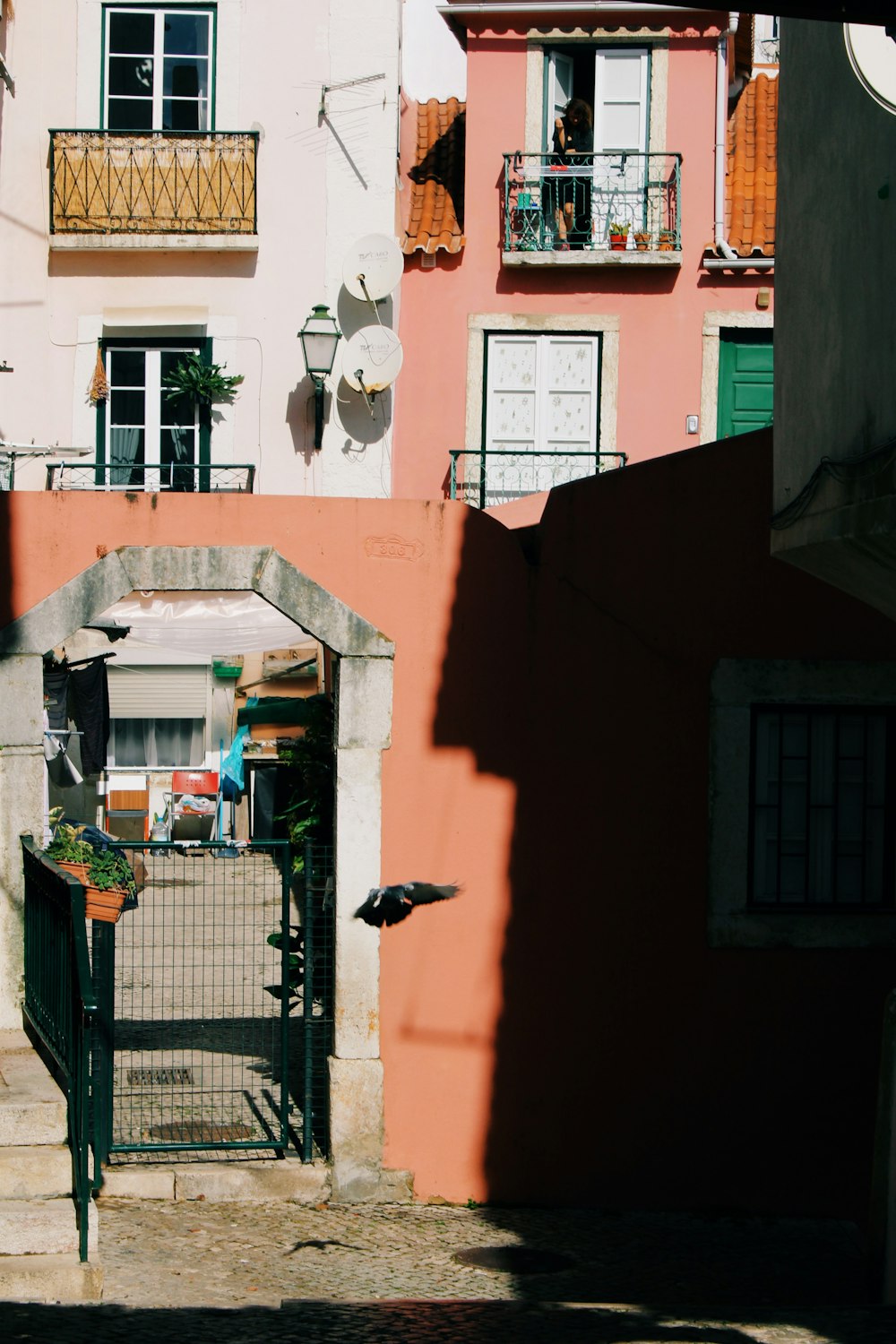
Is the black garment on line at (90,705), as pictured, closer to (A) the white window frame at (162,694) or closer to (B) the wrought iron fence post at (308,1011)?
(A) the white window frame at (162,694)

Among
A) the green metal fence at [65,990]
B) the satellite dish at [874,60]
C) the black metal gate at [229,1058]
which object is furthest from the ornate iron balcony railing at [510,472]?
the satellite dish at [874,60]

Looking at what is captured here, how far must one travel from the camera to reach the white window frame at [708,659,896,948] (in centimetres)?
929

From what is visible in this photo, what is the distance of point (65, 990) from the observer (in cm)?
785

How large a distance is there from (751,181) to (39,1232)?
13.7 meters

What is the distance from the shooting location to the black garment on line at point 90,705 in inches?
Result: 691

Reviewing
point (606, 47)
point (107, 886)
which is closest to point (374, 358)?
point (606, 47)

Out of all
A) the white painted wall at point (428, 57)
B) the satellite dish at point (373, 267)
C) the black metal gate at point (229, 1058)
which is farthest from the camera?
the white painted wall at point (428, 57)

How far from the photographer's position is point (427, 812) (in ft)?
30.4

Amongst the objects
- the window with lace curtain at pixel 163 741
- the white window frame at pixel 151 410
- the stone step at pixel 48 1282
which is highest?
the white window frame at pixel 151 410

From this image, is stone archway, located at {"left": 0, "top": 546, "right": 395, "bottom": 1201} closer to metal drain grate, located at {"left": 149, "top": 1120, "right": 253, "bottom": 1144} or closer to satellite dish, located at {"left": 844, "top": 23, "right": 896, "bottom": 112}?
metal drain grate, located at {"left": 149, "top": 1120, "right": 253, "bottom": 1144}

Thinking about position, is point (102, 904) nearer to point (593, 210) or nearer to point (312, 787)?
point (312, 787)

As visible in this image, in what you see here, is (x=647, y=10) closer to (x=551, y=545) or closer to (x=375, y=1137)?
(x=551, y=545)

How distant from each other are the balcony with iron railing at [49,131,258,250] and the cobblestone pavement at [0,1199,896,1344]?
35.5 ft

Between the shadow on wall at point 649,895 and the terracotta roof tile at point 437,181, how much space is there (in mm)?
8585
